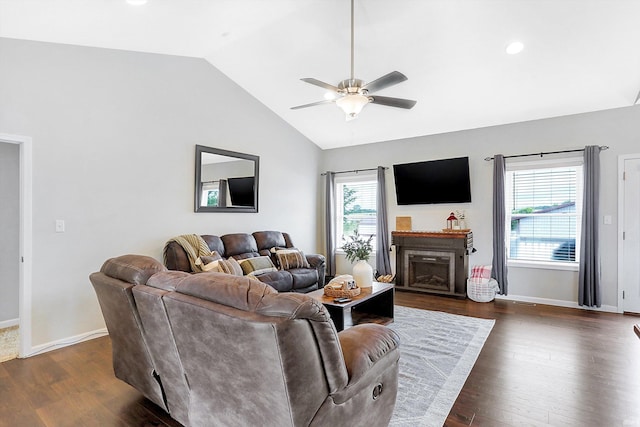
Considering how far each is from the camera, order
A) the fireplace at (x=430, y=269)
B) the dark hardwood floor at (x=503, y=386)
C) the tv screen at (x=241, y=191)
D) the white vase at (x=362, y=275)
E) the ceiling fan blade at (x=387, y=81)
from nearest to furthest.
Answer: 1. the dark hardwood floor at (x=503, y=386)
2. the ceiling fan blade at (x=387, y=81)
3. the white vase at (x=362, y=275)
4. the tv screen at (x=241, y=191)
5. the fireplace at (x=430, y=269)

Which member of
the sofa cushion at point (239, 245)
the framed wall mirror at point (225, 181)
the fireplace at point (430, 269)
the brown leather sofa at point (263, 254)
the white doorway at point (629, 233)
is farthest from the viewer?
the fireplace at point (430, 269)

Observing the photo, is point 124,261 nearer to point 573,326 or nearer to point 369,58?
point 369,58

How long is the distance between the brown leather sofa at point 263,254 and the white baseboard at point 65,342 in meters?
0.97

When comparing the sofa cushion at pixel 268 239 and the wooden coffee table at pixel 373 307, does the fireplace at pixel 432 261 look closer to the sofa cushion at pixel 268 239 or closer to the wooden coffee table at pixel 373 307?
the wooden coffee table at pixel 373 307

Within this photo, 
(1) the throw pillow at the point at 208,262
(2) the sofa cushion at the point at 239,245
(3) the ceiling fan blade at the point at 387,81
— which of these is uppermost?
(3) the ceiling fan blade at the point at 387,81

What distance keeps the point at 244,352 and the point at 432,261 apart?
4.70 meters

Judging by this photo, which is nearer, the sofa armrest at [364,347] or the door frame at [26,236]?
the sofa armrest at [364,347]

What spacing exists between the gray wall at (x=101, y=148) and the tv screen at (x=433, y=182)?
285 cm

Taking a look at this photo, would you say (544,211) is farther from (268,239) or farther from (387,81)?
(268,239)

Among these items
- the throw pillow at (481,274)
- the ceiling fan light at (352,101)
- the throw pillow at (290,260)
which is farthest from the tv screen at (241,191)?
the throw pillow at (481,274)

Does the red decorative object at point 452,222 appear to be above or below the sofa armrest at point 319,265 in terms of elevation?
above

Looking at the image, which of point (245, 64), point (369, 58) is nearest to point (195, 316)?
point (369, 58)

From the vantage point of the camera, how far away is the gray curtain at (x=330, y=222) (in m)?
6.73

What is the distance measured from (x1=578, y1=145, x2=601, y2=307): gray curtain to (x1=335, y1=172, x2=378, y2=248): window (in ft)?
10.2
